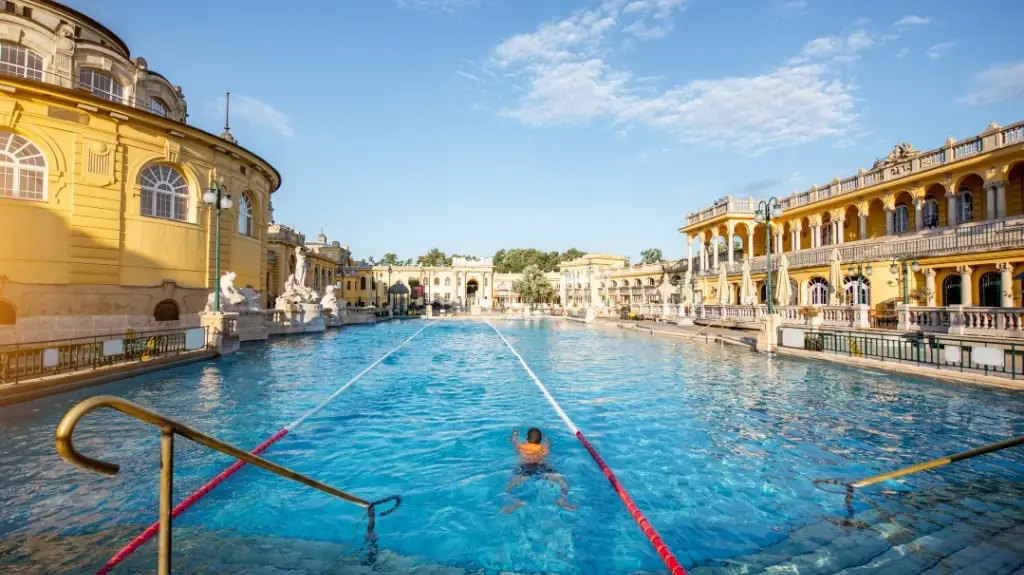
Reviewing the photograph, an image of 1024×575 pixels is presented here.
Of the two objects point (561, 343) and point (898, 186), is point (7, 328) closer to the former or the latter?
point (561, 343)

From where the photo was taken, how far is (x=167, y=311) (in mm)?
24281

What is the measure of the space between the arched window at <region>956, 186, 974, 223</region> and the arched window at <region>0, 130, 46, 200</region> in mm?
47962

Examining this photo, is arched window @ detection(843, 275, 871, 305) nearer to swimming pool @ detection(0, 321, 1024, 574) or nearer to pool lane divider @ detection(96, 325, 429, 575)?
swimming pool @ detection(0, 321, 1024, 574)

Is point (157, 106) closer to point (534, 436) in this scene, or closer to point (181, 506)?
point (181, 506)

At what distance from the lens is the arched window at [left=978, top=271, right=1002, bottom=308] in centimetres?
2284

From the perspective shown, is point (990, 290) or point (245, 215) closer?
point (990, 290)

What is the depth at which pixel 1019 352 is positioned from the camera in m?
12.0

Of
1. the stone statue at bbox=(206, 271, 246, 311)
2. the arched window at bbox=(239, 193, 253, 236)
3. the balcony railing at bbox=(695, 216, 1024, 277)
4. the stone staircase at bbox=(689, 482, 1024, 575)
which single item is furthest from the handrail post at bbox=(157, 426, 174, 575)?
the arched window at bbox=(239, 193, 253, 236)

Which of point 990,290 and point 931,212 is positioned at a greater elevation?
point 931,212

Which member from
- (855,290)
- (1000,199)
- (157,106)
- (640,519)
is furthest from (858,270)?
(157,106)

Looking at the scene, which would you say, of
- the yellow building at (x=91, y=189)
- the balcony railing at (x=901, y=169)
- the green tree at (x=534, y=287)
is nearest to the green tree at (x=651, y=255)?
the green tree at (x=534, y=287)

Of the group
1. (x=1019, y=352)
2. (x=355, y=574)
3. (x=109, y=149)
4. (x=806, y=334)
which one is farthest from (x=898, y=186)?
(x=109, y=149)

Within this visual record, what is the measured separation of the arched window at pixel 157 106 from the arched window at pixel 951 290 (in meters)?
45.4

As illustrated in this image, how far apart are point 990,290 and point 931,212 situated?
9562mm
